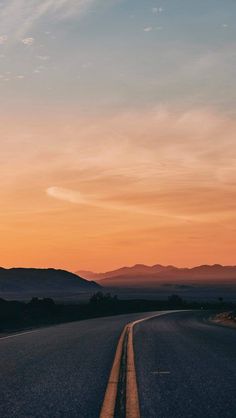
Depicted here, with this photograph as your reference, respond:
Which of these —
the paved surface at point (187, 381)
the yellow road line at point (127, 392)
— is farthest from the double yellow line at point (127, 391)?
the paved surface at point (187, 381)

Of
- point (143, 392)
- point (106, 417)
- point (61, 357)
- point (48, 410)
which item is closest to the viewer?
point (106, 417)

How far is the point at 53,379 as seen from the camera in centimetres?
984

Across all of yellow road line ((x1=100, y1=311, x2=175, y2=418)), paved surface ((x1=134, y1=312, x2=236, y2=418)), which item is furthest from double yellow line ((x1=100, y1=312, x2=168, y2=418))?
paved surface ((x1=134, y1=312, x2=236, y2=418))

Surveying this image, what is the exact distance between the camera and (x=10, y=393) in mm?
8461

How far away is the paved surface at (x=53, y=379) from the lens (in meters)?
7.34

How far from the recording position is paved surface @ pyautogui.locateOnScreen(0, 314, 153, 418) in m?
7.34

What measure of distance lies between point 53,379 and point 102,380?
2.65 feet

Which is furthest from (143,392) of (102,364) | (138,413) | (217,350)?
(217,350)

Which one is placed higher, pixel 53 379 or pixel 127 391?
pixel 53 379

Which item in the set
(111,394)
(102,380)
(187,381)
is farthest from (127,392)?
(187,381)

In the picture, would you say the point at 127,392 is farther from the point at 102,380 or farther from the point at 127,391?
the point at 102,380

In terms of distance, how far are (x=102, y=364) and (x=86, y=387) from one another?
3.09 meters

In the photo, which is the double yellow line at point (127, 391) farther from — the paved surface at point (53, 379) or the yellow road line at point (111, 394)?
the paved surface at point (53, 379)

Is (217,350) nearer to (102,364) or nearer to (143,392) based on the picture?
(102,364)
